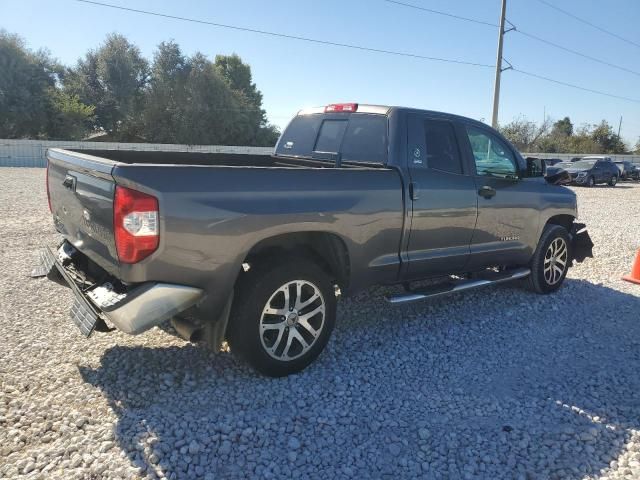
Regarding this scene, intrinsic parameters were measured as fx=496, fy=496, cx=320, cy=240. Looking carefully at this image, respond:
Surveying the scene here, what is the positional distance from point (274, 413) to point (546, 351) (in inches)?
101

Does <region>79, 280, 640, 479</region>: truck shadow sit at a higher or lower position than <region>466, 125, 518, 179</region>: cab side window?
lower

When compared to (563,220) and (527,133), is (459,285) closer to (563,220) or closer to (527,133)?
(563,220)

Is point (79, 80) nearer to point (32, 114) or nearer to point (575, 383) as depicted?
point (32, 114)

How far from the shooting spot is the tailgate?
9.98 ft

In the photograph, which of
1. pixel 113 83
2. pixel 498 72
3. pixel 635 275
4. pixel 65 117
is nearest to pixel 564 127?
pixel 498 72

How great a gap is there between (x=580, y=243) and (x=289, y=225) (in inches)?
186

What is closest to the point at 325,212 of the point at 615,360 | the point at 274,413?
the point at 274,413

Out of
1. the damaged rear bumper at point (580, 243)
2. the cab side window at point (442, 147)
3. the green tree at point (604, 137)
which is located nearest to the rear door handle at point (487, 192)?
the cab side window at point (442, 147)

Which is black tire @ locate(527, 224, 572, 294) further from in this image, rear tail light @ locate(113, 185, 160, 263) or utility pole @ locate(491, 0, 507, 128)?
utility pole @ locate(491, 0, 507, 128)

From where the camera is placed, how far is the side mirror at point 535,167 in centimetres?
557

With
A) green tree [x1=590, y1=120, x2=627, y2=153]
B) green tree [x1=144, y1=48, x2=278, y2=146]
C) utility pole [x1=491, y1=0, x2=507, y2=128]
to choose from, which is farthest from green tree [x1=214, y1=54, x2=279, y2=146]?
green tree [x1=590, y1=120, x2=627, y2=153]

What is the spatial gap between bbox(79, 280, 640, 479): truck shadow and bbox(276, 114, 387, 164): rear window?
5.32 ft

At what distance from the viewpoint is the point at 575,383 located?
3771 mm

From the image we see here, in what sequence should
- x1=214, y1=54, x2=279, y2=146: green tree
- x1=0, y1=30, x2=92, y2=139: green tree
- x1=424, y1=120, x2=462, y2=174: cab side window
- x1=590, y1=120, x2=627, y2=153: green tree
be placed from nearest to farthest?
x1=424, y1=120, x2=462, y2=174: cab side window → x1=0, y1=30, x2=92, y2=139: green tree → x1=214, y1=54, x2=279, y2=146: green tree → x1=590, y1=120, x2=627, y2=153: green tree
